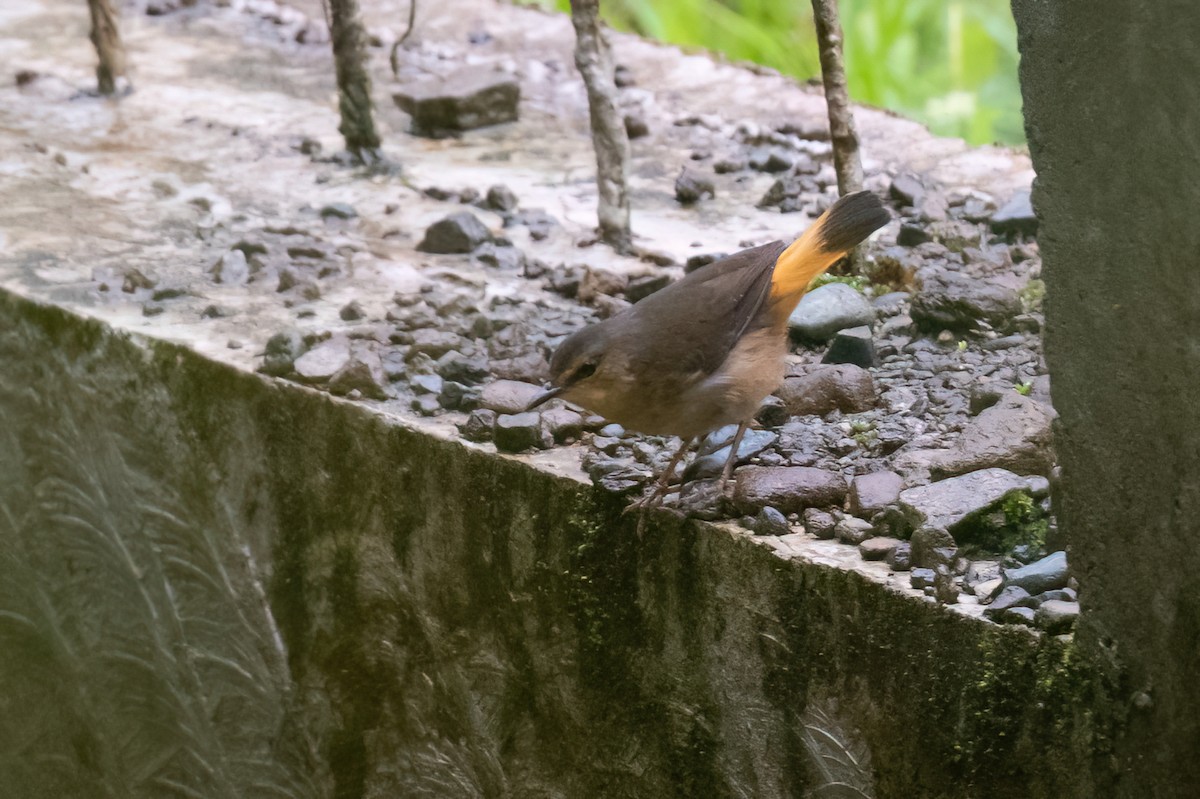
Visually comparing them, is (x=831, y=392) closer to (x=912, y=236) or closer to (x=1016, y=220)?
(x=912, y=236)

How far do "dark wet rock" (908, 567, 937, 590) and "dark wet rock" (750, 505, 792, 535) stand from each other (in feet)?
0.83

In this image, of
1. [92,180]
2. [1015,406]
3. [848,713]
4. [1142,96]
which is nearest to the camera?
[1142,96]

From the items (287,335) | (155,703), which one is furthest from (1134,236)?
(155,703)

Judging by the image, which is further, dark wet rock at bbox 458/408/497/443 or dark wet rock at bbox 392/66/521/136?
dark wet rock at bbox 392/66/521/136

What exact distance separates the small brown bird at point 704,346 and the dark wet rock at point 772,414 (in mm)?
191

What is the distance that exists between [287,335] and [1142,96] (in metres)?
1.91

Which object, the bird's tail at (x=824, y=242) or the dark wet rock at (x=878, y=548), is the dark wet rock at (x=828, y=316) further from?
the dark wet rock at (x=878, y=548)

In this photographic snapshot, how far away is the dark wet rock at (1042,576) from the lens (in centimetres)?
202

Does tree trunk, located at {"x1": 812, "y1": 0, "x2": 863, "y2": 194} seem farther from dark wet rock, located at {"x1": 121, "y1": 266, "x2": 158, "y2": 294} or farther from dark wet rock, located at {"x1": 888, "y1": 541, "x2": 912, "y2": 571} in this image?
dark wet rock, located at {"x1": 121, "y1": 266, "x2": 158, "y2": 294}

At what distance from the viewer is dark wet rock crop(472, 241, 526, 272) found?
3652mm

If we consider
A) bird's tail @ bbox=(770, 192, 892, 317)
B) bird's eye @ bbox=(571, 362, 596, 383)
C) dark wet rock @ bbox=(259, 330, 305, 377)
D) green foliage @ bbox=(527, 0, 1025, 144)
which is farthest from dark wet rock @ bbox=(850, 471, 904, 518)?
green foliage @ bbox=(527, 0, 1025, 144)

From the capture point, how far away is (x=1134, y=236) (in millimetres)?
1711

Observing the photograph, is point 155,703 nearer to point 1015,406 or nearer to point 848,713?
point 848,713

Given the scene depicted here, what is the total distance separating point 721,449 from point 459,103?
241 cm
